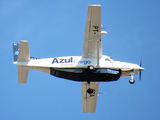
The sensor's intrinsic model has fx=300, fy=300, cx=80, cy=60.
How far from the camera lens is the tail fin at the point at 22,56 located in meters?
25.8

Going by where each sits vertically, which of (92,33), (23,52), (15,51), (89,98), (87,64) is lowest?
(89,98)

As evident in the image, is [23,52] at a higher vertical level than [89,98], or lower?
higher

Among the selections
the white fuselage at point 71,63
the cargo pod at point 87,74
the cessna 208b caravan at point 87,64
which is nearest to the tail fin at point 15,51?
the cessna 208b caravan at point 87,64

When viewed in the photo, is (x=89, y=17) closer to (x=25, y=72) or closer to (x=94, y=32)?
(x=94, y=32)

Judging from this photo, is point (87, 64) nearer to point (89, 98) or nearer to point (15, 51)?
point (89, 98)

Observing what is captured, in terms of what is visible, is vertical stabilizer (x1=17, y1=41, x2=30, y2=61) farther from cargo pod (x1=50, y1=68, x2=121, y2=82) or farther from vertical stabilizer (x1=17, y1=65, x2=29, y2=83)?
cargo pod (x1=50, y1=68, x2=121, y2=82)

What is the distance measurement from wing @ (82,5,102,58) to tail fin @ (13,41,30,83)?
16.8 ft

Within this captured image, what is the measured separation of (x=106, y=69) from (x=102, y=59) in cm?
117

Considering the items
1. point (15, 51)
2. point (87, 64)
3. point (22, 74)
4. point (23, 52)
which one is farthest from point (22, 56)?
point (87, 64)

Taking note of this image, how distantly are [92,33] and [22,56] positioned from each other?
649 cm

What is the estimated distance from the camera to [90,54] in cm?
2691

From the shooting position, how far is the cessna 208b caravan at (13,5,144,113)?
25703 millimetres

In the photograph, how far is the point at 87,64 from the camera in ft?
87.5

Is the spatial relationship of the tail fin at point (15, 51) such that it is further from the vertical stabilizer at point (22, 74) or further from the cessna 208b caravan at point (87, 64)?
the vertical stabilizer at point (22, 74)
